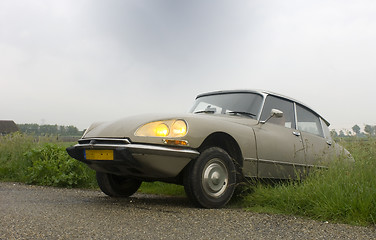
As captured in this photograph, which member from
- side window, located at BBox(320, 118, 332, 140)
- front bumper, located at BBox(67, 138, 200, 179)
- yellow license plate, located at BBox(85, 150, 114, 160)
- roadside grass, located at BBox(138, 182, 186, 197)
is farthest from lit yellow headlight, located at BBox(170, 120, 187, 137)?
side window, located at BBox(320, 118, 332, 140)

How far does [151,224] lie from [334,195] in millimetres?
1966

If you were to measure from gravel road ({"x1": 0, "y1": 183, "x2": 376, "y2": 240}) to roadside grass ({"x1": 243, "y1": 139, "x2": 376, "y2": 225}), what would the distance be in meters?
0.22

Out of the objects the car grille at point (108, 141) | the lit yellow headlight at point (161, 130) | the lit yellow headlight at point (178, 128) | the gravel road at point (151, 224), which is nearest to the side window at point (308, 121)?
the gravel road at point (151, 224)

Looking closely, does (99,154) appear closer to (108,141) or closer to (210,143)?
(108,141)

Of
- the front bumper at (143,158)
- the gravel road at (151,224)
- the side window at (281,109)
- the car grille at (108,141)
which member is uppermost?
the side window at (281,109)

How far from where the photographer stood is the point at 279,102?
18.8ft

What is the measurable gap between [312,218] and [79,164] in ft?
15.6

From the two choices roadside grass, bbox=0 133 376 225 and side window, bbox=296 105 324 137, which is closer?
roadside grass, bbox=0 133 376 225

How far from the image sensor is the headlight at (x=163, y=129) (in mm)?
4035

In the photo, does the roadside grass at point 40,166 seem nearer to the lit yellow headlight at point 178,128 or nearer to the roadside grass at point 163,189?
the roadside grass at point 163,189

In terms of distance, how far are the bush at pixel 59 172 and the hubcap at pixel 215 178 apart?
362 cm

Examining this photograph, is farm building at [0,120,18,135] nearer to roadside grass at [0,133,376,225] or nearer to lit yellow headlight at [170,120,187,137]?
roadside grass at [0,133,376,225]

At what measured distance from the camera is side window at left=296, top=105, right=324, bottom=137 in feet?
19.8

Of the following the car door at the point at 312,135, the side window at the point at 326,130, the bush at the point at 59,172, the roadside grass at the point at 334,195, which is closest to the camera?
the roadside grass at the point at 334,195
